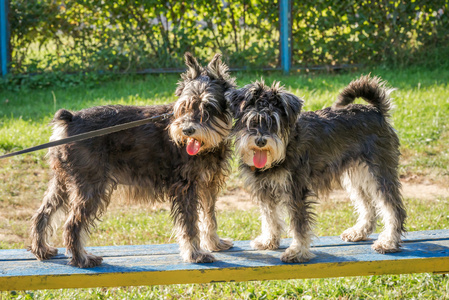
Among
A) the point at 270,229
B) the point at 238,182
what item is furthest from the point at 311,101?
the point at 270,229

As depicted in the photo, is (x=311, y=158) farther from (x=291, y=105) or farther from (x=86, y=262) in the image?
(x=86, y=262)

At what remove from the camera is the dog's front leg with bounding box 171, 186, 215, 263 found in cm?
438

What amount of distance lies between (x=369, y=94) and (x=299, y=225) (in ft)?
4.99

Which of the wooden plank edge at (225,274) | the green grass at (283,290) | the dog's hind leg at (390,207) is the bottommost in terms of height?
the green grass at (283,290)

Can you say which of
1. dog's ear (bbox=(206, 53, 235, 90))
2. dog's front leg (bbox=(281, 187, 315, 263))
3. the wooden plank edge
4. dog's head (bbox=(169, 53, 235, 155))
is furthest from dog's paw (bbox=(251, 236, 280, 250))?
dog's ear (bbox=(206, 53, 235, 90))

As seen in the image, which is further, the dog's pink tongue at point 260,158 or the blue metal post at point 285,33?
the blue metal post at point 285,33

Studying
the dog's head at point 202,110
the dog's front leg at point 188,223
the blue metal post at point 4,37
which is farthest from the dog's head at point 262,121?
the blue metal post at point 4,37

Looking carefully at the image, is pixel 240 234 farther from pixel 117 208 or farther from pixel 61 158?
pixel 61 158

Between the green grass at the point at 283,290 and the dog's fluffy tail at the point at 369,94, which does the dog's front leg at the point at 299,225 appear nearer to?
the green grass at the point at 283,290

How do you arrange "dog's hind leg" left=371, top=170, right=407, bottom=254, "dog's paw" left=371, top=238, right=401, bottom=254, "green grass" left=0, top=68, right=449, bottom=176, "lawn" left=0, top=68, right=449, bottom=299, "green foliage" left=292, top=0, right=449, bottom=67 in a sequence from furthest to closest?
"green foliage" left=292, top=0, right=449, bottom=67, "green grass" left=0, top=68, right=449, bottom=176, "lawn" left=0, top=68, right=449, bottom=299, "dog's hind leg" left=371, top=170, right=407, bottom=254, "dog's paw" left=371, top=238, right=401, bottom=254

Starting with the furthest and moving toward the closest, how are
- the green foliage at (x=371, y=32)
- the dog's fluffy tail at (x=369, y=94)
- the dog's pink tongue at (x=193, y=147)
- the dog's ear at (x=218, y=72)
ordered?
the green foliage at (x=371, y=32), the dog's fluffy tail at (x=369, y=94), the dog's ear at (x=218, y=72), the dog's pink tongue at (x=193, y=147)

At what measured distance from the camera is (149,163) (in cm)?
450

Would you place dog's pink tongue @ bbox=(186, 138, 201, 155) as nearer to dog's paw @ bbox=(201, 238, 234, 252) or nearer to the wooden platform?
the wooden platform

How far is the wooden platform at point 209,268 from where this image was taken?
4152 mm
